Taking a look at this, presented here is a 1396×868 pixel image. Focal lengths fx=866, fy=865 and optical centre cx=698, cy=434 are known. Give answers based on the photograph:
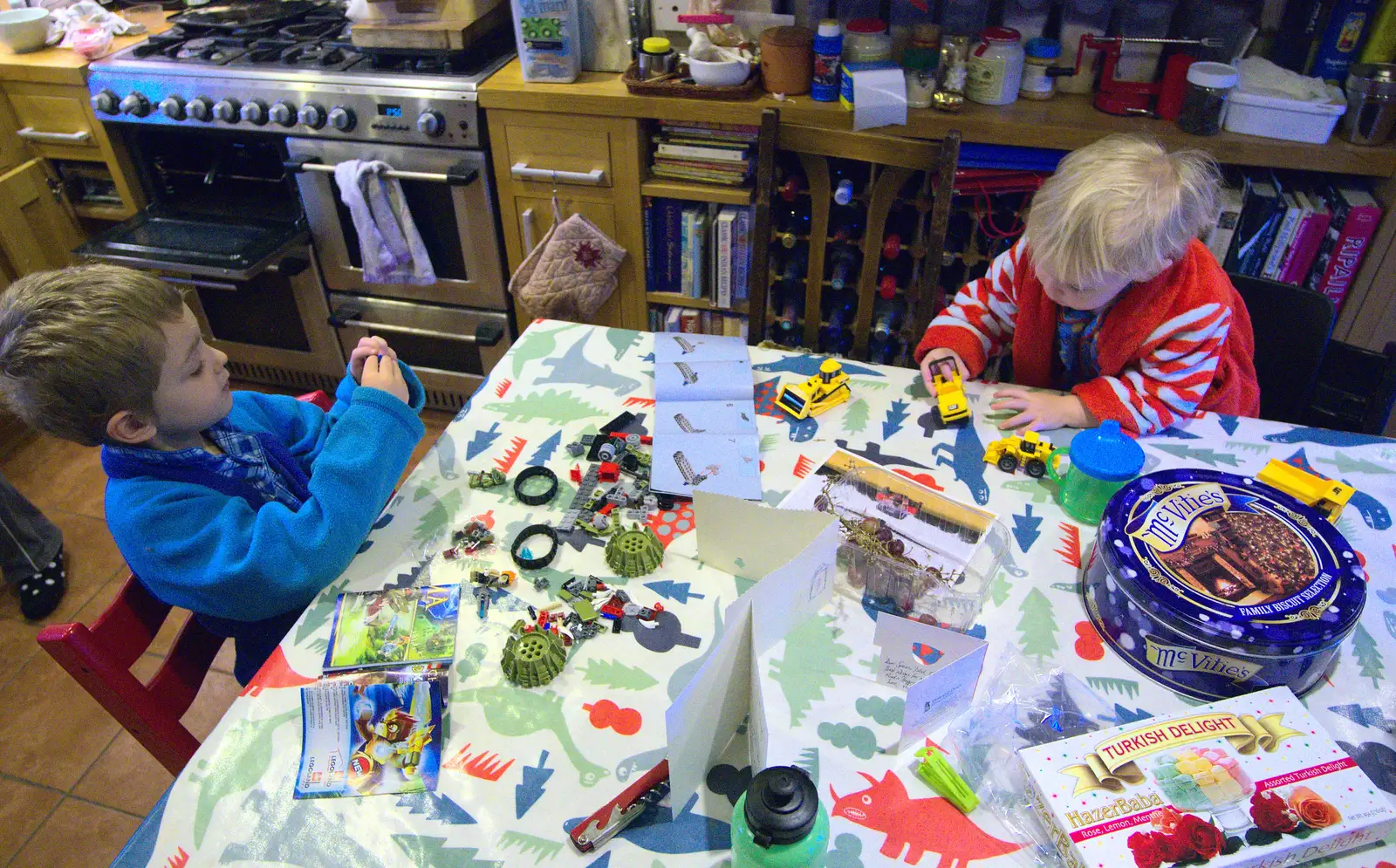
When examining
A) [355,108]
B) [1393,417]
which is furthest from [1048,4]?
[355,108]

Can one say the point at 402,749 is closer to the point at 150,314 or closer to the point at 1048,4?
the point at 150,314

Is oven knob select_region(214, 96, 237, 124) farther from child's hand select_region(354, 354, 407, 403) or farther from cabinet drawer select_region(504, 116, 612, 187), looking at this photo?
child's hand select_region(354, 354, 407, 403)

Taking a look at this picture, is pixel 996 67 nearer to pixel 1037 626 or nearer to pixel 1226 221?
pixel 1226 221

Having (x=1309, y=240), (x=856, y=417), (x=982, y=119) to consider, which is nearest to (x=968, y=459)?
(x=856, y=417)

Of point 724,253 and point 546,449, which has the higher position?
point 546,449

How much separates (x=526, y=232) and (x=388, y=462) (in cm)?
127

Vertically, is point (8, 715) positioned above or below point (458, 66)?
below

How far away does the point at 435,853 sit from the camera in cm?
81

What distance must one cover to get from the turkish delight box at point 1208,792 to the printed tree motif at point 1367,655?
15 centimetres

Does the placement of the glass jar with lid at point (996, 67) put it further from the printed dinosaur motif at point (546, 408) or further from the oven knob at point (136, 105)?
the oven knob at point (136, 105)

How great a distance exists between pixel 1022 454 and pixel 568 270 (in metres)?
1.37

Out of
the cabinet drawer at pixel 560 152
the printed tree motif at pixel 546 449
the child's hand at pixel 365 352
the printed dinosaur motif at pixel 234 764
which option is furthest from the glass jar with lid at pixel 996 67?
the printed dinosaur motif at pixel 234 764

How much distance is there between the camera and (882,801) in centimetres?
84

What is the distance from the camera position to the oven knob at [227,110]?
7.27ft
